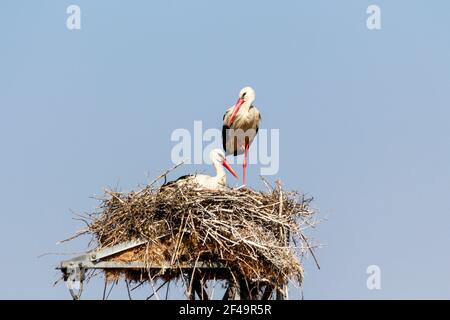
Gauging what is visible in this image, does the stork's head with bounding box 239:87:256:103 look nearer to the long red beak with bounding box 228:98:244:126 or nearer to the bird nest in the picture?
the long red beak with bounding box 228:98:244:126

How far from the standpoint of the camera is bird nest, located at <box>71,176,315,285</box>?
1022 centimetres

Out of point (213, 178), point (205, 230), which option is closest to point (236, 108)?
point (213, 178)

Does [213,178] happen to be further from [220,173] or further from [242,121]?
[242,121]

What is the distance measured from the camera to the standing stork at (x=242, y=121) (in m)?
15.2

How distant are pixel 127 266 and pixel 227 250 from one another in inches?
37.5

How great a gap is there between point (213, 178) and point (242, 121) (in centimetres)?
329

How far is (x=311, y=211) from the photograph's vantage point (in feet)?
36.4

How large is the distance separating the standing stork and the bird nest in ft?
13.5
